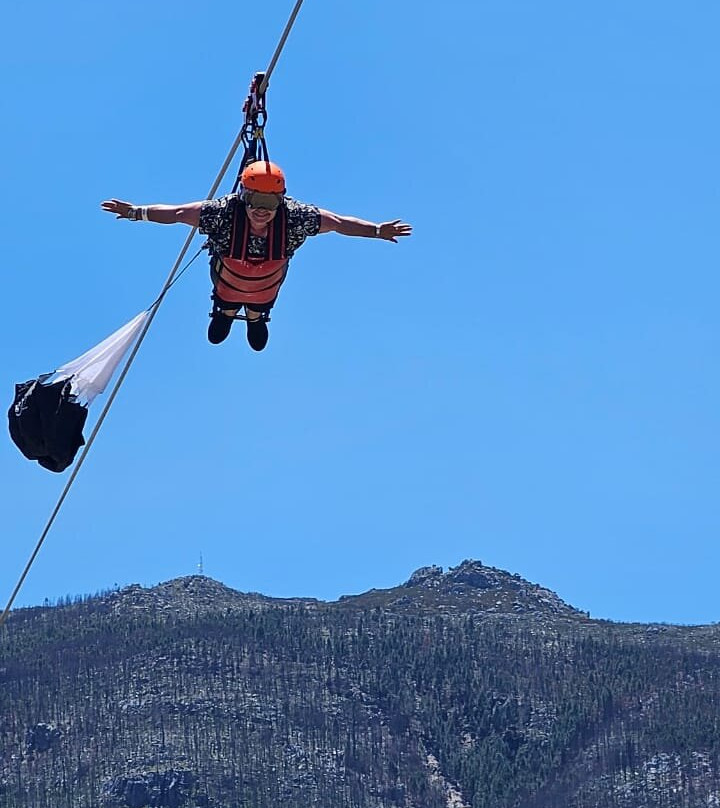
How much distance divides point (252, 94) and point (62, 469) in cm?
636

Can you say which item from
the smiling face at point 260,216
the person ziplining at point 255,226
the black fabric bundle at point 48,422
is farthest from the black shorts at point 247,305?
the black fabric bundle at point 48,422

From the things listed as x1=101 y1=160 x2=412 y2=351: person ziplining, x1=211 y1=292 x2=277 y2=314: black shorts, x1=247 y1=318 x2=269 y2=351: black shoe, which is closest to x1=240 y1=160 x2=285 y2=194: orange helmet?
x1=101 y1=160 x2=412 y2=351: person ziplining

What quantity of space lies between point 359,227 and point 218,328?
392 cm

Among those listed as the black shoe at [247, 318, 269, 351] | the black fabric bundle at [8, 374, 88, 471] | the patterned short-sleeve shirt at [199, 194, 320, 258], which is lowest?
the black fabric bundle at [8, 374, 88, 471]

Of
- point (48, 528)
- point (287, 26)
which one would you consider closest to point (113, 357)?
point (48, 528)

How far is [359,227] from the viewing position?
30.3 m

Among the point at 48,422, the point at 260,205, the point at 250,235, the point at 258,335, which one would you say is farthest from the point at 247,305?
the point at 48,422

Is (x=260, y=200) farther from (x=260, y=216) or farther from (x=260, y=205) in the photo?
(x=260, y=216)

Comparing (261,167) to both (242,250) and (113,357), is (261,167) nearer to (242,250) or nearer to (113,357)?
(242,250)

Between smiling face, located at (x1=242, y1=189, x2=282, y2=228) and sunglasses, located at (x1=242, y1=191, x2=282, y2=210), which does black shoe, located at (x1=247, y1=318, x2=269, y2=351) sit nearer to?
smiling face, located at (x1=242, y1=189, x2=282, y2=228)

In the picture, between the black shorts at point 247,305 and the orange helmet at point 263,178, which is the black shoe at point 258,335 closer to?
the black shorts at point 247,305

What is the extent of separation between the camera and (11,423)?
97.1ft

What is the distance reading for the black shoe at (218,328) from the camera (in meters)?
32.9

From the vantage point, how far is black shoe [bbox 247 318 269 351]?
32688 millimetres
